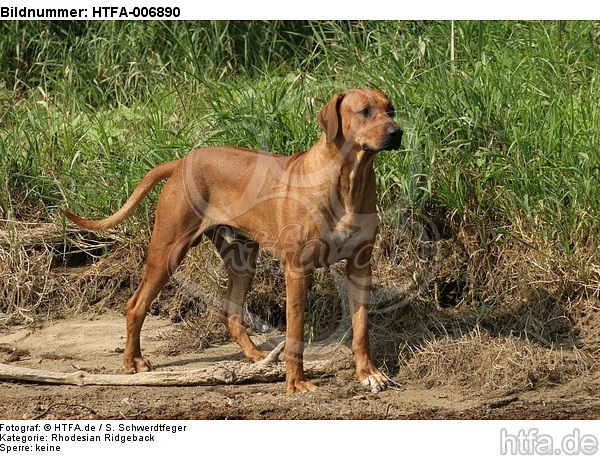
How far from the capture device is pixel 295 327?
19.1ft

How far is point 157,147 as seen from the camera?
7.29m

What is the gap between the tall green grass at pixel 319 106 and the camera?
263 inches

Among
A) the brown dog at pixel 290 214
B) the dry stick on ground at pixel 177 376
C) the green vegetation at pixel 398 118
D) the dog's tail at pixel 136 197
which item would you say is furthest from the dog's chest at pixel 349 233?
the dog's tail at pixel 136 197

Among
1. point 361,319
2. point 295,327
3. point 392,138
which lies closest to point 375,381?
point 361,319

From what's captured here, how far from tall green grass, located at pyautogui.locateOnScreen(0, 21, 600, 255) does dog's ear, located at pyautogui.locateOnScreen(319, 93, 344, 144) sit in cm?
120

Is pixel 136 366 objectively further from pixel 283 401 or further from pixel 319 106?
pixel 319 106

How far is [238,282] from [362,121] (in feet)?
5.13

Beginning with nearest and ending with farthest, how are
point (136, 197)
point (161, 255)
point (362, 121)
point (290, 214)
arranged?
point (362, 121)
point (290, 214)
point (161, 255)
point (136, 197)

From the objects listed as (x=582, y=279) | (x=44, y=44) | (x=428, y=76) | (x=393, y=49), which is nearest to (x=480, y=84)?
(x=428, y=76)

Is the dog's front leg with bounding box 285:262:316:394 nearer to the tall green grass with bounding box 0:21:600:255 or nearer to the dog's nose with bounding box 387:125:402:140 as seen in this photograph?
the dog's nose with bounding box 387:125:402:140

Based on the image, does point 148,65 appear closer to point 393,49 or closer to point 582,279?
point 393,49

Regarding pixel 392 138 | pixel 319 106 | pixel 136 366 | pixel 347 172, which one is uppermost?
pixel 319 106

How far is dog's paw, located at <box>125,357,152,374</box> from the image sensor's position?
243 inches

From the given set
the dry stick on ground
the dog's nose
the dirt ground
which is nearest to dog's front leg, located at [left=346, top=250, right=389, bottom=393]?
the dirt ground
